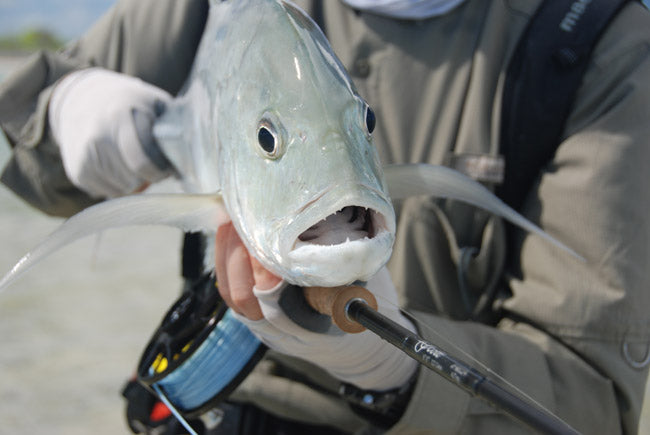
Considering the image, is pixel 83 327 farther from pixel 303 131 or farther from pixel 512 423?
pixel 303 131

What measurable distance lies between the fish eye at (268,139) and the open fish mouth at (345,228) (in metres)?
0.11

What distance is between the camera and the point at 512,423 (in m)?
1.18

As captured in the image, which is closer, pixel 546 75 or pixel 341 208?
pixel 341 208

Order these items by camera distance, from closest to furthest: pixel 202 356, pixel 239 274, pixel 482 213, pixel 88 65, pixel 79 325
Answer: pixel 239 274 < pixel 202 356 < pixel 482 213 < pixel 88 65 < pixel 79 325

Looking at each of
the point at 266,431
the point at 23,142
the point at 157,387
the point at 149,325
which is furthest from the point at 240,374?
the point at 149,325

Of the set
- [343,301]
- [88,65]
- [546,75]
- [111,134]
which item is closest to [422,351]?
[343,301]

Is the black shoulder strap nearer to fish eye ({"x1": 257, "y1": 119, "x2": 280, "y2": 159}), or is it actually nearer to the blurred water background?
fish eye ({"x1": 257, "y1": 119, "x2": 280, "y2": 159})

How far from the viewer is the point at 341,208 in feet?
2.16

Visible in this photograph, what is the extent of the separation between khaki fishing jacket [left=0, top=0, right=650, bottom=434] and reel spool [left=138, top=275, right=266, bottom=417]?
0.31 metres

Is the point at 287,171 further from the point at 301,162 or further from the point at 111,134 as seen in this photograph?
the point at 111,134

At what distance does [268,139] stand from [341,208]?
0.55 ft

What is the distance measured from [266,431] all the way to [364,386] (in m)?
0.50

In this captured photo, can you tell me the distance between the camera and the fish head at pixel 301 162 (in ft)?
2.17

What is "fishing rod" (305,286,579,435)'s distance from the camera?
604 mm
